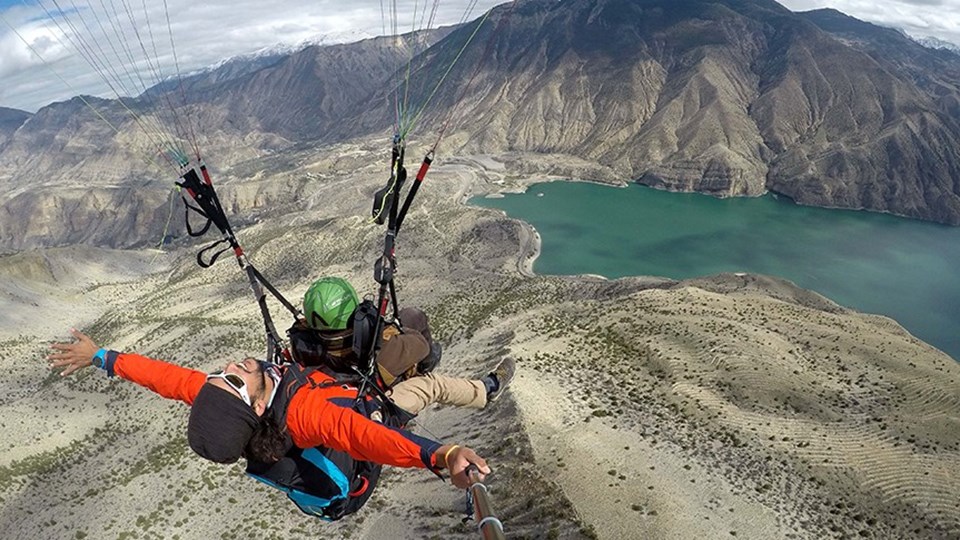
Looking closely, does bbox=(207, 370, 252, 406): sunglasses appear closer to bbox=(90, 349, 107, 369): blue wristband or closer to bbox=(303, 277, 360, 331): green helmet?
bbox=(303, 277, 360, 331): green helmet

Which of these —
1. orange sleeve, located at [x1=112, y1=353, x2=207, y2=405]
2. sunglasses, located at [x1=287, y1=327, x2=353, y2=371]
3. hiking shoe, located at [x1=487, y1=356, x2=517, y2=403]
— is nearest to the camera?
orange sleeve, located at [x1=112, y1=353, x2=207, y2=405]

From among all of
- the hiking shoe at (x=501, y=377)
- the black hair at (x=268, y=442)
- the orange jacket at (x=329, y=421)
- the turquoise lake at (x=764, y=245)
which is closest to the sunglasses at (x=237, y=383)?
the black hair at (x=268, y=442)

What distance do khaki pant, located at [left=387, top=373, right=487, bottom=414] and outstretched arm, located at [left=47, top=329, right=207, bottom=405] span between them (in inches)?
86.6

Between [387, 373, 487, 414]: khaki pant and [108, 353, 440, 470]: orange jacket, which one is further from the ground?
[108, 353, 440, 470]: orange jacket

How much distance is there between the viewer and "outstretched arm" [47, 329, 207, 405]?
509 cm

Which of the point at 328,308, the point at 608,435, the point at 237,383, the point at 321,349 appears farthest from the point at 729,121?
the point at 237,383

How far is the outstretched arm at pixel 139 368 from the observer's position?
509cm

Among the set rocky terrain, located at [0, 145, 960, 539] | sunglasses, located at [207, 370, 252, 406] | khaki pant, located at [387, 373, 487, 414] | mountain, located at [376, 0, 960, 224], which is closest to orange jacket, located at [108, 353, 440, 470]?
sunglasses, located at [207, 370, 252, 406]

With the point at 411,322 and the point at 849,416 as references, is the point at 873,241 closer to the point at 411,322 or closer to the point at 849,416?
the point at 849,416

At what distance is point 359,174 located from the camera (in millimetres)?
140500

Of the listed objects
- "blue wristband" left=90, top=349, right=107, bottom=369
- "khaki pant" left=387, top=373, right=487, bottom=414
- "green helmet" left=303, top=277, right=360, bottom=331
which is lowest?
"khaki pant" left=387, top=373, right=487, bottom=414

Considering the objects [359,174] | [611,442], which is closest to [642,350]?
[611,442]

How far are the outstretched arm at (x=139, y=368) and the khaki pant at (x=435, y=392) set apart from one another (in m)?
2.20

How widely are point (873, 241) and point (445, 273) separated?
84.5 meters
